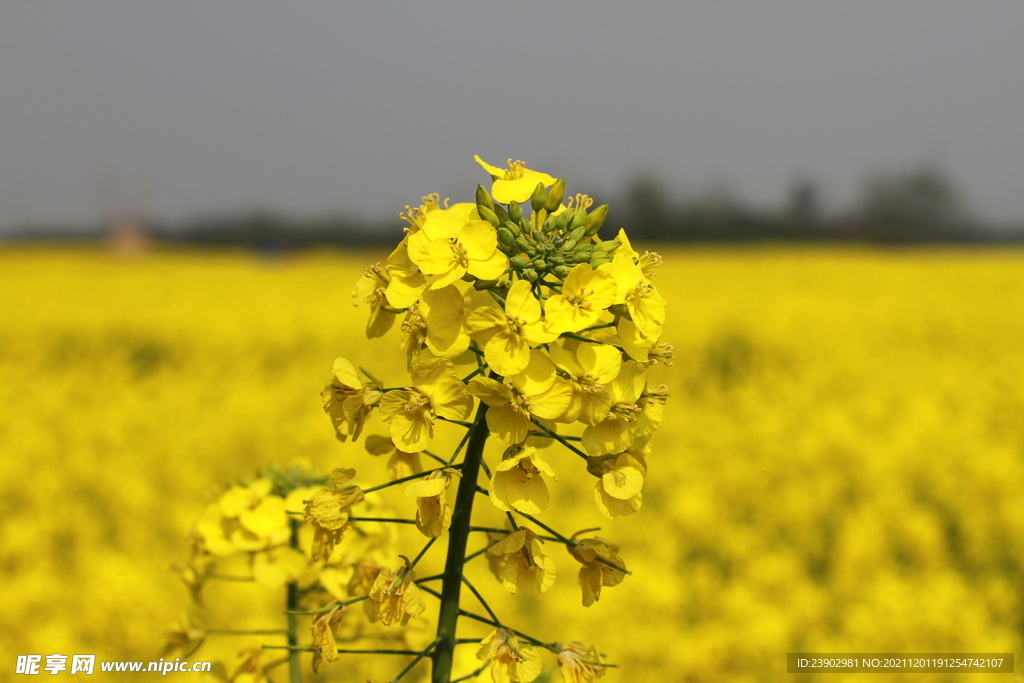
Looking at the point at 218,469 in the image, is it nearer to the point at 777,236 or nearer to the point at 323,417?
the point at 323,417

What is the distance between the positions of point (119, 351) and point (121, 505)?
4505 millimetres

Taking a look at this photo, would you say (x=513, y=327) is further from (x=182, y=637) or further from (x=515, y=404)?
(x=182, y=637)

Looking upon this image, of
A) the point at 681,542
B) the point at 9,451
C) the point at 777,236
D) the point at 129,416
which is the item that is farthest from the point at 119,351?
the point at 777,236

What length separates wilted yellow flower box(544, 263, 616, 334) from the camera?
0.99m

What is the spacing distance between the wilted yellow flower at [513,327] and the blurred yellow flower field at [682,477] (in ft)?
2.84

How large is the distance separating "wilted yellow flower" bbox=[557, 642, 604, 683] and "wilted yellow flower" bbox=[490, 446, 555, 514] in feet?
0.97

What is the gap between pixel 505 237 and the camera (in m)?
1.12

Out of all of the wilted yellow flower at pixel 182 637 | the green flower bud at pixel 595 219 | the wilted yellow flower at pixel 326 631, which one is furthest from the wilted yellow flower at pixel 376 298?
the wilted yellow flower at pixel 182 637

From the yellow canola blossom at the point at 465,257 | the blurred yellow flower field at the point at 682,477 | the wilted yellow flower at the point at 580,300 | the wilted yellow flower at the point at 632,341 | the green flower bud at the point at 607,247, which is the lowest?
the blurred yellow flower field at the point at 682,477

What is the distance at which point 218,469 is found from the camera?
5453 millimetres

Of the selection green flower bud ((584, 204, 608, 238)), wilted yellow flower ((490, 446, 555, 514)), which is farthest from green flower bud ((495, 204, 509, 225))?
wilted yellow flower ((490, 446, 555, 514))

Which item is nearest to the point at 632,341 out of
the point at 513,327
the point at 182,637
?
the point at 513,327

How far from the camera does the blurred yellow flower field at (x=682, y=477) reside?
11.4 feet

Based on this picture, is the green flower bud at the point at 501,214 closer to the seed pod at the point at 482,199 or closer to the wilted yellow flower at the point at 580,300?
the seed pod at the point at 482,199
